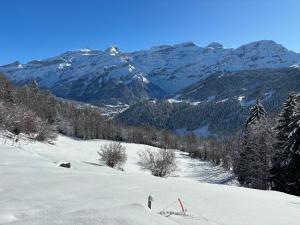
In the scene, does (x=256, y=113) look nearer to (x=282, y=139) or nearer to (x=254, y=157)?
(x=254, y=157)

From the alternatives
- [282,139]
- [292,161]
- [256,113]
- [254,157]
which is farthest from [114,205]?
[256,113]

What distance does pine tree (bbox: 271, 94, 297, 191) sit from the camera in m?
A: 47.7

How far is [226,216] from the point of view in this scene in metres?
12.5

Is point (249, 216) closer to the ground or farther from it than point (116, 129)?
closer to the ground

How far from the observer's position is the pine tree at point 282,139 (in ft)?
157

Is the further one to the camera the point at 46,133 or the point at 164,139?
the point at 164,139

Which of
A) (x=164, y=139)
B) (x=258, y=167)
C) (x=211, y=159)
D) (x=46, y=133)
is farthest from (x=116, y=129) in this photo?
(x=258, y=167)

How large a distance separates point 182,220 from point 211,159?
458ft

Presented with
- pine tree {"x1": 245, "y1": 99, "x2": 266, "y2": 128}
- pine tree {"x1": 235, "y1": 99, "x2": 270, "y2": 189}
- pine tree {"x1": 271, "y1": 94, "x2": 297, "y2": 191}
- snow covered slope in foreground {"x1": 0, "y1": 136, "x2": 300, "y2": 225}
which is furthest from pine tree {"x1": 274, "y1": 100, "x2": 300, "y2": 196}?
snow covered slope in foreground {"x1": 0, "y1": 136, "x2": 300, "y2": 225}

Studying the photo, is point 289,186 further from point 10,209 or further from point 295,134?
point 10,209

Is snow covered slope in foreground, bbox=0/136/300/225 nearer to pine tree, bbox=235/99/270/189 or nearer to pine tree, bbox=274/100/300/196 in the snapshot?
pine tree, bbox=274/100/300/196

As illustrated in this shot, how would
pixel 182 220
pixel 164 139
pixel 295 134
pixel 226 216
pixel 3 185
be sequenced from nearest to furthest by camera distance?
pixel 182 220
pixel 226 216
pixel 3 185
pixel 295 134
pixel 164 139

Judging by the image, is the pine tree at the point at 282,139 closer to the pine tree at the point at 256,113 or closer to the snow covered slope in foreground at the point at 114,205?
the pine tree at the point at 256,113

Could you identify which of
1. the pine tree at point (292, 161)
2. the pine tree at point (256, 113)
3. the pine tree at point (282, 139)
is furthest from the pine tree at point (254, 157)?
the pine tree at point (292, 161)
